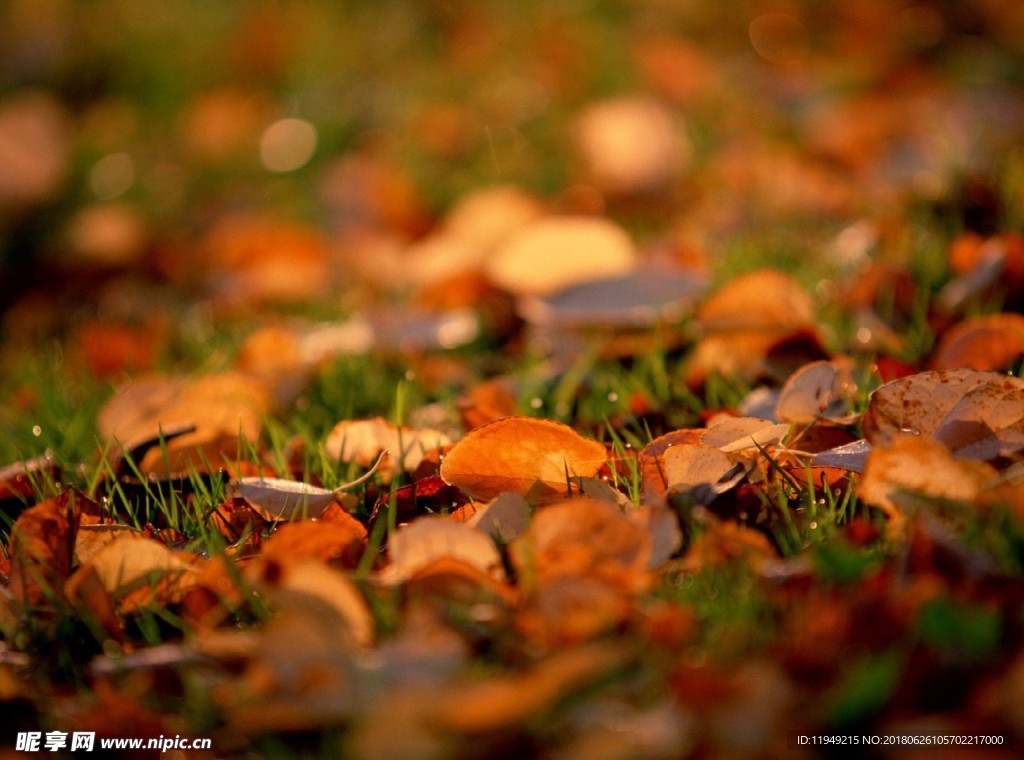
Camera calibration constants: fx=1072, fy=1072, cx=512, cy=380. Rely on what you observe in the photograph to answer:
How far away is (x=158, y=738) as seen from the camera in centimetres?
90

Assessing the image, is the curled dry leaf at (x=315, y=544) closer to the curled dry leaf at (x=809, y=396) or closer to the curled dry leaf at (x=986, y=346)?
the curled dry leaf at (x=809, y=396)

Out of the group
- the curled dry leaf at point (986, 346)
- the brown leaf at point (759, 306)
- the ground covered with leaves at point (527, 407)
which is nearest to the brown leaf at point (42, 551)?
the ground covered with leaves at point (527, 407)

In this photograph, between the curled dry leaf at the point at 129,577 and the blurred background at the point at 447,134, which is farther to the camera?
the blurred background at the point at 447,134

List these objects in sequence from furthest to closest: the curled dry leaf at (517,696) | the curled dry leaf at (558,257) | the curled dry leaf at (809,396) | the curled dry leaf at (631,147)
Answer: the curled dry leaf at (631,147), the curled dry leaf at (558,257), the curled dry leaf at (809,396), the curled dry leaf at (517,696)

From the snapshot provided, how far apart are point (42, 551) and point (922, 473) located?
879mm

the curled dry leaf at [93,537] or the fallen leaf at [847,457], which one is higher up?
the curled dry leaf at [93,537]

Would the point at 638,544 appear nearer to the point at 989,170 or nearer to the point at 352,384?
the point at 352,384

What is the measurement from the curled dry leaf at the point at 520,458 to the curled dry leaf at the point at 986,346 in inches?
21.5

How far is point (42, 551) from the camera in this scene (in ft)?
3.62

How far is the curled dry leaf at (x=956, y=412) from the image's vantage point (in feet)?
3.56

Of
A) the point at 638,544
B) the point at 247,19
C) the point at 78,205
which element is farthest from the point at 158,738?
the point at 247,19

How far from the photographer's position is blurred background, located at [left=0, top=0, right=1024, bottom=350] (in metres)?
2.57

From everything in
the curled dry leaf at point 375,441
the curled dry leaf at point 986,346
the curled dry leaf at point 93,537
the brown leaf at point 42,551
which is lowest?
the curled dry leaf at point 986,346

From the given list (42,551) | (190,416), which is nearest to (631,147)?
(190,416)
